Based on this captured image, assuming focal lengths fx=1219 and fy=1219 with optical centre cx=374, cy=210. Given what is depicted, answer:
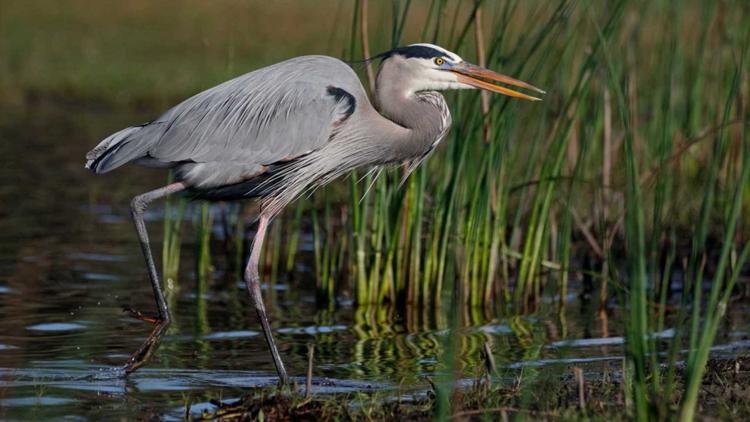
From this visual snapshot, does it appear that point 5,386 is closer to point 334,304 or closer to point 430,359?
point 430,359

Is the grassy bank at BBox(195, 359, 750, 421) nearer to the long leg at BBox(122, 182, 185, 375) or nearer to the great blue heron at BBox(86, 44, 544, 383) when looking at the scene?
the long leg at BBox(122, 182, 185, 375)

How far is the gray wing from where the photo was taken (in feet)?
19.7

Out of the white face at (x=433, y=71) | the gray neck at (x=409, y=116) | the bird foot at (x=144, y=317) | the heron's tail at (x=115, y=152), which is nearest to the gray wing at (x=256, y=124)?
the heron's tail at (x=115, y=152)

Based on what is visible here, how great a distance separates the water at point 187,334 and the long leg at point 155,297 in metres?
0.08

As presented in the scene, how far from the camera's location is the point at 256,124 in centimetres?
605

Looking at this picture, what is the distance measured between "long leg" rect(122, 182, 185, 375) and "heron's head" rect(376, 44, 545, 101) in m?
1.22

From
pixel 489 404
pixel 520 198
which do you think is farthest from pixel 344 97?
pixel 489 404

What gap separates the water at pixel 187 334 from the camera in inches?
209

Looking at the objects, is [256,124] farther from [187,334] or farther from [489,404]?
[489,404]

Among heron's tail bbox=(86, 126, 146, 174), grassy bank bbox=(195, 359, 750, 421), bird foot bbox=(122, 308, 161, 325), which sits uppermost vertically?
heron's tail bbox=(86, 126, 146, 174)

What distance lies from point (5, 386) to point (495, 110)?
3249 mm

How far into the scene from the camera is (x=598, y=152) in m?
8.84

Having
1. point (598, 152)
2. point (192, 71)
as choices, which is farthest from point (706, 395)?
point (192, 71)

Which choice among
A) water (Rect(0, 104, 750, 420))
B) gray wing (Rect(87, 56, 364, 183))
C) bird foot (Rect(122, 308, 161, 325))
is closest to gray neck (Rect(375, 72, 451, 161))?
gray wing (Rect(87, 56, 364, 183))
